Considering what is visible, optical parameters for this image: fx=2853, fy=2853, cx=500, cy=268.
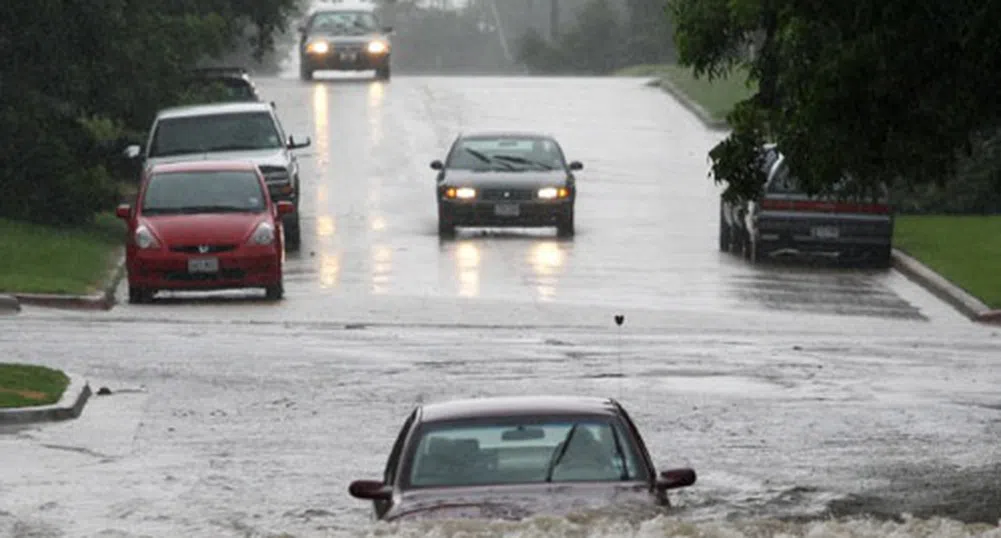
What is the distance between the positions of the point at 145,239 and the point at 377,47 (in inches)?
1564

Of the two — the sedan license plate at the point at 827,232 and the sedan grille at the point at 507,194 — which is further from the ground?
the sedan grille at the point at 507,194

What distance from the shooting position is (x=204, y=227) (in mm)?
34125

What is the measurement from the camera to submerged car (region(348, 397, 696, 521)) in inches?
566

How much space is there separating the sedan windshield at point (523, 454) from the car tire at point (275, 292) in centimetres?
1934

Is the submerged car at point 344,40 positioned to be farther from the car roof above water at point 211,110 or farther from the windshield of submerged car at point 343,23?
the car roof above water at point 211,110

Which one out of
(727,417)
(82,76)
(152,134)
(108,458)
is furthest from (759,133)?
(82,76)

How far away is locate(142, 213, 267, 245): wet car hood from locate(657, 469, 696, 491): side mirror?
19.5 metres

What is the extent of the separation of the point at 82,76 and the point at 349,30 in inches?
1099

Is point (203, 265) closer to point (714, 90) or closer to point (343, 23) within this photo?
point (714, 90)

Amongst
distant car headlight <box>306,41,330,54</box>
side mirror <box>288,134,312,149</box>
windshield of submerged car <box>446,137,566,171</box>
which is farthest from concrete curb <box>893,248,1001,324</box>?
distant car headlight <box>306,41,330,54</box>

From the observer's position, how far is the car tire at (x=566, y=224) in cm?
4341

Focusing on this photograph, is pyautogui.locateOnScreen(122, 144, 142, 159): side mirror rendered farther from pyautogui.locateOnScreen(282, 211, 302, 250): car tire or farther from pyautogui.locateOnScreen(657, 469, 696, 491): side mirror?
pyautogui.locateOnScreen(657, 469, 696, 491): side mirror

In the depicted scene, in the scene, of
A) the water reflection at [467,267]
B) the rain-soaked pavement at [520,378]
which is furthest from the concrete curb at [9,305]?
the water reflection at [467,267]

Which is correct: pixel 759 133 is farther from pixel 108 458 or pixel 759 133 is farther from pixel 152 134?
pixel 152 134
